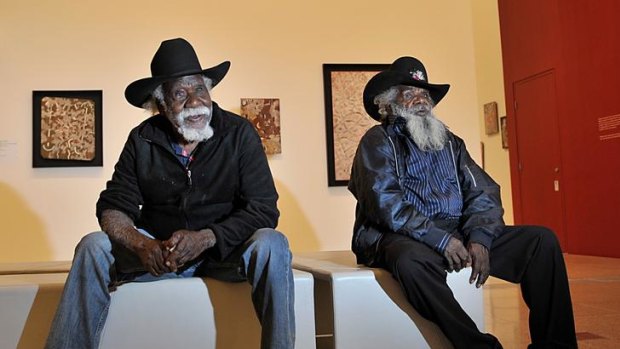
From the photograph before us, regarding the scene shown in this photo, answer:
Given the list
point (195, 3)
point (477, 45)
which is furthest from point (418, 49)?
point (477, 45)

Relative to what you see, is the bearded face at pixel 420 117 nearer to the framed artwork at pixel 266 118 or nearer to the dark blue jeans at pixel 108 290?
the dark blue jeans at pixel 108 290

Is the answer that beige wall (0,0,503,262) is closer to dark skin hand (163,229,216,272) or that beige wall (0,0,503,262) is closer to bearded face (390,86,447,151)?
bearded face (390,86,447,151)

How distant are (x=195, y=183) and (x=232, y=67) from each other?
2310 millimetres

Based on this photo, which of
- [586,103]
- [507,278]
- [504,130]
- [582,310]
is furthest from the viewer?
[504,130]

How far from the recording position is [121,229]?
2.12 metres

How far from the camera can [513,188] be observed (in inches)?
324

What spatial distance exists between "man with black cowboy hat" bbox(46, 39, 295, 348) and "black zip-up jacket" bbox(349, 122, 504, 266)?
1.37 ft

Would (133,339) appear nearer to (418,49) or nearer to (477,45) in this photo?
(418,49)

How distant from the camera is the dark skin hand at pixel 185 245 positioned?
2.00 metres

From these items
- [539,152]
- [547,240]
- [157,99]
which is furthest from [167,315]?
[539,152]

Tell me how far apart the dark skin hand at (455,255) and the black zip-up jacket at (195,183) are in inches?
24.9

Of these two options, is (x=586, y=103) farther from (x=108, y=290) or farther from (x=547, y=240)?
(x=108, y=290)

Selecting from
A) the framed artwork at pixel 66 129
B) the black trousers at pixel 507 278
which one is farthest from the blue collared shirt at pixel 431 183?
the framed artwork at pixel 66 129

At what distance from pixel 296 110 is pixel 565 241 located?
4.12 m
